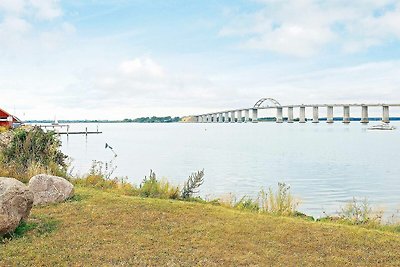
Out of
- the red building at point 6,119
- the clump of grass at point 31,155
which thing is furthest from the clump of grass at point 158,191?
the red building at point 6,119

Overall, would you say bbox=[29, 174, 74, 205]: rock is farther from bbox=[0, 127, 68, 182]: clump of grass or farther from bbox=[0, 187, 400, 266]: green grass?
bbox=[0, 127, 68, 182]: clump of grass

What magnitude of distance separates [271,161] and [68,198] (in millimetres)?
32567

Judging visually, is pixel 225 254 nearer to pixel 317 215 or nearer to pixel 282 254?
pixel 282 254

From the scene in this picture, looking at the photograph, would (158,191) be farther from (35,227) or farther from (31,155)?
(31,155)

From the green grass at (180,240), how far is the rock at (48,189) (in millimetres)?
561

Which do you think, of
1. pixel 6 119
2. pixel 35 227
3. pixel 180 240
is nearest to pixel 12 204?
pixel 35 227

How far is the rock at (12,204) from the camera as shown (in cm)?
873

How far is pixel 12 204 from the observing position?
888 centimetres

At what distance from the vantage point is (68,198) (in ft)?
40.2

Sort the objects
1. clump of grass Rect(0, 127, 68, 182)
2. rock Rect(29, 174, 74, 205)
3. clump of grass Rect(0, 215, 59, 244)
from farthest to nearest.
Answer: clump of grass Rect(0, 127, 68, 182)
rock Rect(29, 174, 74, 205)
clump of grass Rect(0, 215, 59, 244)

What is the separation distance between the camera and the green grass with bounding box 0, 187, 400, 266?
8039 mm

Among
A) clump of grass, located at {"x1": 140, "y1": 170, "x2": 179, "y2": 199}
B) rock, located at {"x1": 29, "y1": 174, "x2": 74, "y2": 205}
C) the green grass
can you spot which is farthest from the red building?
the green grass

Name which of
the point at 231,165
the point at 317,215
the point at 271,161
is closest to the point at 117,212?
the point at 317,215

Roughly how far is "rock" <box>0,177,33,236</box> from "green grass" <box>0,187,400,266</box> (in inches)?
11.8
